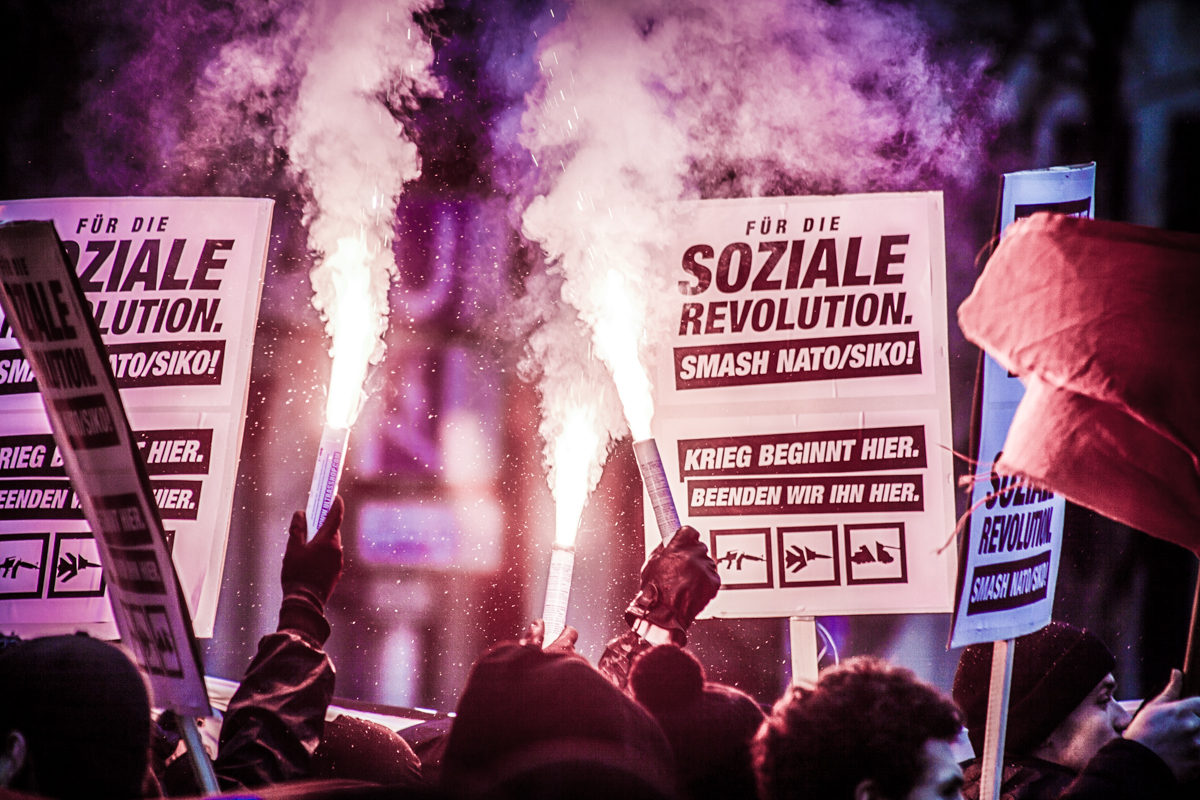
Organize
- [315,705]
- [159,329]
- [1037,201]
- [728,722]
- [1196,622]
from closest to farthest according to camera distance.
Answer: [728,722] → [1196,622] → [315,705] → [1037,201] → [159,329]

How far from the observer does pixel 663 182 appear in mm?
3318

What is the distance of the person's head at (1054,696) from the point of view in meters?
2.71

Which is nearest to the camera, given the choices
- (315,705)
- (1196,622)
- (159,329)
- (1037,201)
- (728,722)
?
(728,722)

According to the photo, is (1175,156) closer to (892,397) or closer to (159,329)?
(892,397)

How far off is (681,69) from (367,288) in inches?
55.6

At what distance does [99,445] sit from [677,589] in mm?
1761

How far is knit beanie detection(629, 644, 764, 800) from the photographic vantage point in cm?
178

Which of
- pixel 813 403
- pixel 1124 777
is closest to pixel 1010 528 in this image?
pixel 813 403

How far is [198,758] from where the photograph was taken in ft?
8.32

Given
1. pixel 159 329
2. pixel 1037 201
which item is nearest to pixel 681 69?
pixel 1037 201

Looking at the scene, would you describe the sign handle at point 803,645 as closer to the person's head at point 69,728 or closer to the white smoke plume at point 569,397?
the white smoke plume at point 569,397

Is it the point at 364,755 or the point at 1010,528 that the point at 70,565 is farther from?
the point at 1010,528

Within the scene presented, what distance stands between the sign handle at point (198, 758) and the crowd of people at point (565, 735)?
4 centimetres

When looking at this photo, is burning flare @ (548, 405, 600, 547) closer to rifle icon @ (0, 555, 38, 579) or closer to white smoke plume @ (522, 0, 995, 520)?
white smoke plume @ (522, 0, 995, 520)
